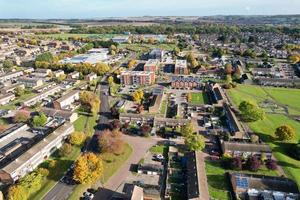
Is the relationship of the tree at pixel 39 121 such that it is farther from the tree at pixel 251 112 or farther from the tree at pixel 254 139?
the tree at pixel 251 112

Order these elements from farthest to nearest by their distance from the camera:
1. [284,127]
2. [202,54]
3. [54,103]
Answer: [202,54], [54,103], [284,127]

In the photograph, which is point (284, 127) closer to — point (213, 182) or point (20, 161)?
point (213, 182)

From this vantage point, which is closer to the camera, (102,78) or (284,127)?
(284,127)

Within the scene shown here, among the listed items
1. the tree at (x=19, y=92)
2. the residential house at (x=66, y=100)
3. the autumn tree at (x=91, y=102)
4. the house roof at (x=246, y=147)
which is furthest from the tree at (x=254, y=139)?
the tree at (x=19, y=92)

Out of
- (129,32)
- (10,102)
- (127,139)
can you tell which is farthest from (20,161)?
(129,32)

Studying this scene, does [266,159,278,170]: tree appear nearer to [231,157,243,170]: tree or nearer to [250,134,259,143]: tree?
[231,157,243,170]: tree

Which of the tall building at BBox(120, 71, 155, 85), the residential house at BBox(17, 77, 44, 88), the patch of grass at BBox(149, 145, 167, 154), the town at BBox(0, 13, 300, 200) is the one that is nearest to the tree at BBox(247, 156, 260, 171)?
the town at BBox(0, 13, 300, 200)
